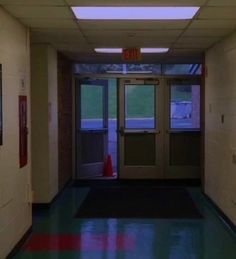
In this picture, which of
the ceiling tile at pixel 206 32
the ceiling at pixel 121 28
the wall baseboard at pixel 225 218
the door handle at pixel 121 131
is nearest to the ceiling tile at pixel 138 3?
the ceiling at pixel 121 28

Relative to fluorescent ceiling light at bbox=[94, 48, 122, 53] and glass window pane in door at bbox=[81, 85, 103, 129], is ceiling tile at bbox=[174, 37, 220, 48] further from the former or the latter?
glass window pane in door at bbox=[81, 85, 103, 129]

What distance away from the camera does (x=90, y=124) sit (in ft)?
32.0

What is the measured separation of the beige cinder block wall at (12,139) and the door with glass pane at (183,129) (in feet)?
14.7

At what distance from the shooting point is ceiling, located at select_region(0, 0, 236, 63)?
434 centimetres

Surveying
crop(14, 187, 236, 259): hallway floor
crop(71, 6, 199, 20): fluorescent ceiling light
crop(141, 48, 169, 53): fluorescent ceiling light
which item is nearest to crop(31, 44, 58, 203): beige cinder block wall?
crop(14, 187, 236, 259): hallway floor

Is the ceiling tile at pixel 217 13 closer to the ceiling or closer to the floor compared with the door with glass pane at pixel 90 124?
closer to the ceiling

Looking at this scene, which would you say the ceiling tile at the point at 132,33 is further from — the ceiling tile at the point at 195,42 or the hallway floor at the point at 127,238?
the hallway floor at the point at 127,238

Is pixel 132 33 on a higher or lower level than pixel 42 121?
higher

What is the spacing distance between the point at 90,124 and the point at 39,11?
5.21m

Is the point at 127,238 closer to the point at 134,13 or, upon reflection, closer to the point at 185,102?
the point at 134,13

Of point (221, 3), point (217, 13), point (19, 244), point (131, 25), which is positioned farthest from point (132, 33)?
point (19, 244)

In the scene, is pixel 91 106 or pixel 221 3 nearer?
pixel 221 3

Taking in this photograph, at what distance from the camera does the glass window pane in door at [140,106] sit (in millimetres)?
9641

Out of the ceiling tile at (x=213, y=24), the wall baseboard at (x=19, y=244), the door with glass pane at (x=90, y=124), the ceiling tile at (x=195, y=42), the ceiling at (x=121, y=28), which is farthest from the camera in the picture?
the door with glass pane at (x=90, y=124)
